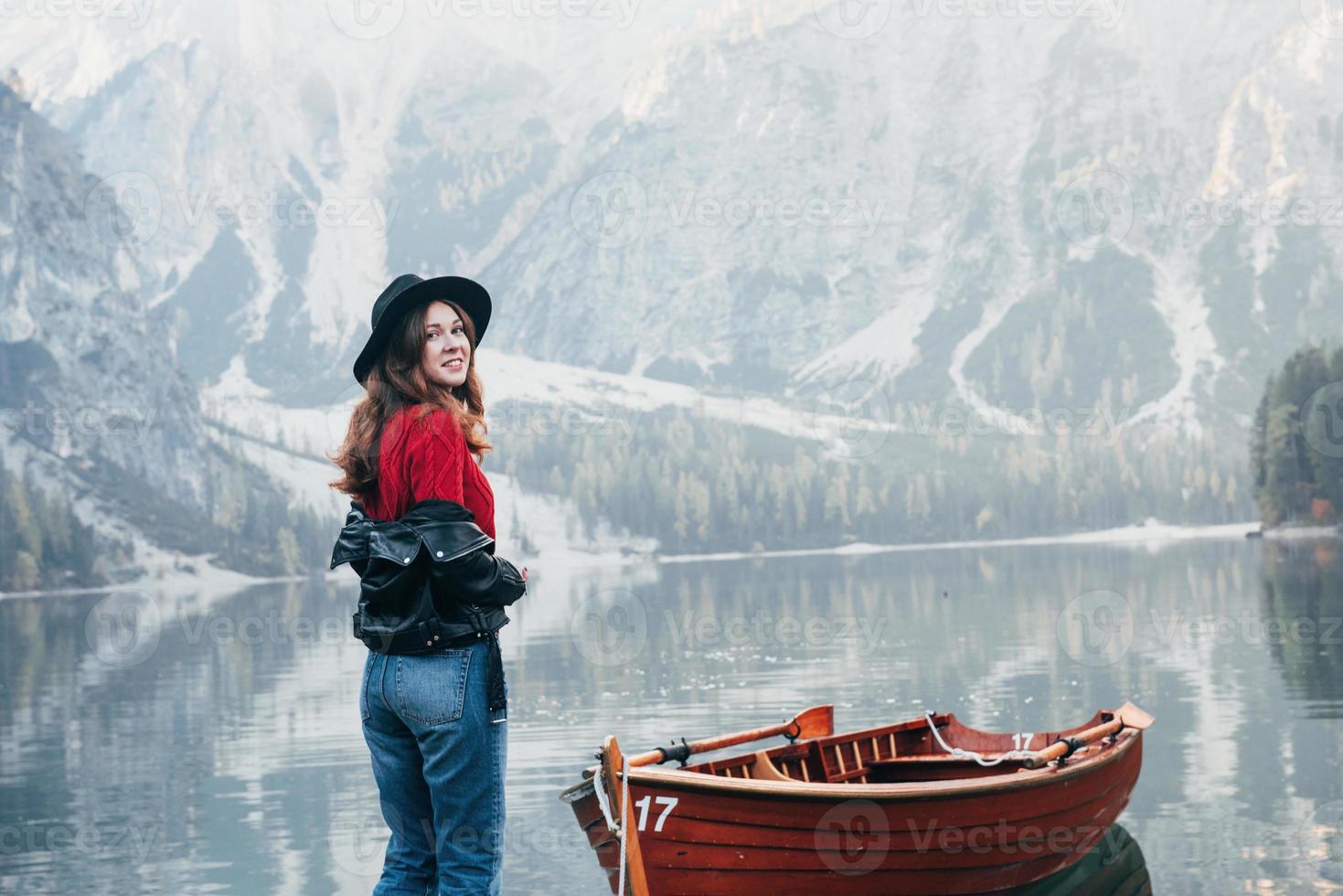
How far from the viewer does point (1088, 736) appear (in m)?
16.6

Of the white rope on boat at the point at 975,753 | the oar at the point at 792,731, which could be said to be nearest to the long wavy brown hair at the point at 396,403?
the oar at the point at 792,731

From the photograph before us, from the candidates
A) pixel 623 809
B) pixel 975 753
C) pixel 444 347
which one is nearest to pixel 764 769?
pixel 975 753

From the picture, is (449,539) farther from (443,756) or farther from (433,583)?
(443,756)

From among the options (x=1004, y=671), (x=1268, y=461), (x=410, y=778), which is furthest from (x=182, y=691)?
(x=1268, y=461)

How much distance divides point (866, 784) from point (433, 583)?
7675mm

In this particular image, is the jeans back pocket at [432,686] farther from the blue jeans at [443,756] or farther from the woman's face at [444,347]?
the woman's face at [444,347]

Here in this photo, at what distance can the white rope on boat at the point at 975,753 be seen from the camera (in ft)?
51.3

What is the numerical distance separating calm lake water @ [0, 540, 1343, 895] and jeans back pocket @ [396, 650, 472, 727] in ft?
35.4

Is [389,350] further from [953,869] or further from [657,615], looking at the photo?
[657,615]

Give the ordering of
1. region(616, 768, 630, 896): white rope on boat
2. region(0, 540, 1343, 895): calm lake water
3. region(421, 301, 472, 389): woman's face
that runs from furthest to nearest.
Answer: region(0, 540, 1343, 895): calm lake water → region(616, 768, 630, 896): white rope on boat → region(421, 301, 472, 389): woman's face

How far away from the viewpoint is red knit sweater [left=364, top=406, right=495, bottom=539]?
6.38m

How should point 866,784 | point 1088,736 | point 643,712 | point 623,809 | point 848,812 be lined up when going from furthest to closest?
point 643,712 → point 1088,736 → point 866,784 → point 848,812 → point 623,809

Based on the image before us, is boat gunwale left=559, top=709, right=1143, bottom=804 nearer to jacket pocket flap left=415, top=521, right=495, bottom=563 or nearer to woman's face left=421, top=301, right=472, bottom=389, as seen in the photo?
woman's face left=421, top=301, right=472, bottom=389

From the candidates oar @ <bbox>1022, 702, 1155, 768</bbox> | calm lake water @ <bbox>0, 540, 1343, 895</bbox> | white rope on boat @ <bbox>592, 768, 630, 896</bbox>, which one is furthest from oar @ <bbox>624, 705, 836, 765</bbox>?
white rope on boat @ <bbox>592, 768, 630, 896</bbox>
